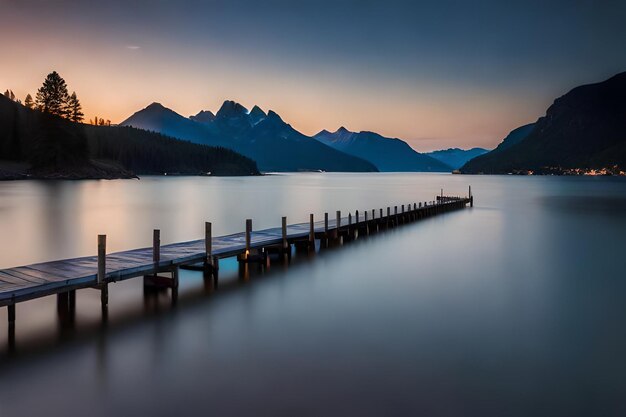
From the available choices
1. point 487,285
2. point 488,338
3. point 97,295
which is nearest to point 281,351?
point 488,338

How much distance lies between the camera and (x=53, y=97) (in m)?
131

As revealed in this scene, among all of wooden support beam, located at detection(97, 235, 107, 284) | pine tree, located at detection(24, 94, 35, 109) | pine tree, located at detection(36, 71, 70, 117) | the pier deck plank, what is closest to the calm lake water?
the pier deck plank

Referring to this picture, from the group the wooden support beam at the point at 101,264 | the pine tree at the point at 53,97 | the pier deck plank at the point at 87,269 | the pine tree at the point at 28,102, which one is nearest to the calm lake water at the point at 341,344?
the pier deck plank at the point at 87,269

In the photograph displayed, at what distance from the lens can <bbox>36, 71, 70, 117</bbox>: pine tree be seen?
426 ft

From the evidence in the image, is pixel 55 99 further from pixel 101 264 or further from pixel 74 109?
pixel 101 264

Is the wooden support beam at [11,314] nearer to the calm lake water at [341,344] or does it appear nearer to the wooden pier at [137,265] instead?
the wooden pier at [137,265]

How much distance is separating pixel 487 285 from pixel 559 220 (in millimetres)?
36304

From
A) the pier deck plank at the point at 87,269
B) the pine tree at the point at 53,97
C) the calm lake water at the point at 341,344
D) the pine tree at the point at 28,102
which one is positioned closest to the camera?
the calm lake water at the point at 341,344

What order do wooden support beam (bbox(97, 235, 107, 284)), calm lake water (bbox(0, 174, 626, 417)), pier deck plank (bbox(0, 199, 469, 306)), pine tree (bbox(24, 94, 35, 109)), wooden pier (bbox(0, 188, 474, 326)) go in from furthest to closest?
A: pine tree (bbox(24, 94, 35, 109)) < wooden support beam (bbox(97, 235, 107, 284)) < wooden pier (bbox(0, 188, 474, 326)) < pier deck plank (bbox(0, 199, 469, 306)) < calm lake water (bbox(0, 174, 626, 417))

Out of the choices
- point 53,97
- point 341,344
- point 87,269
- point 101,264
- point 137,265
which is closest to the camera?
point 341,344

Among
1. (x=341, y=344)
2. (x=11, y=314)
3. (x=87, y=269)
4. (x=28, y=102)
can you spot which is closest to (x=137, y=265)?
(x=87, y=269)

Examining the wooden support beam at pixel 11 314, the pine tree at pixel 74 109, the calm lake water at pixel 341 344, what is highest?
the pine tree at pixel 74 109

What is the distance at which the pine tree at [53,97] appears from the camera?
426ft

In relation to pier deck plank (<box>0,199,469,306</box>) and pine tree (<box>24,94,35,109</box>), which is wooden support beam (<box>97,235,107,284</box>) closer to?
pier deck plank (<box>0,199,469,306</box>)
